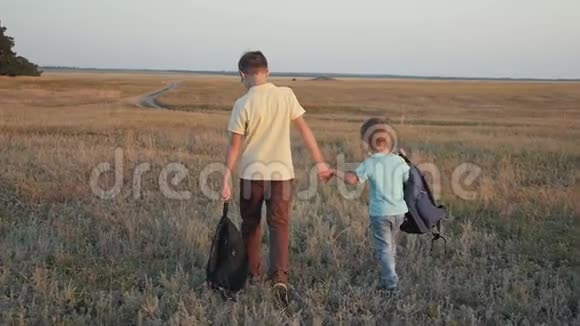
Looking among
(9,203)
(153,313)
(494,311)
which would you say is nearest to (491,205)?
(494,311)

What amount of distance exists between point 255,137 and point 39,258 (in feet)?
7.27

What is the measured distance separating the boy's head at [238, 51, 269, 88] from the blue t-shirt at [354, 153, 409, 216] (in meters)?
1.03

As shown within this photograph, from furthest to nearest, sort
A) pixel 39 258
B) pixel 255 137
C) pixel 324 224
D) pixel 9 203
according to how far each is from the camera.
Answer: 1. pixel 9 203
2. pixel 324 224
3. pixel 39 258
4. pixel 255 137

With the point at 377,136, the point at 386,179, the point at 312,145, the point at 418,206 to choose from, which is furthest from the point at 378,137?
the point at 418,206

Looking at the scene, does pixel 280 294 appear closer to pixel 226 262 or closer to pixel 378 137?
pixel 226 262

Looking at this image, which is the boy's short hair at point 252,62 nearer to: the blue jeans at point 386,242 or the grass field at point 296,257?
the blue jeans at point 386,242

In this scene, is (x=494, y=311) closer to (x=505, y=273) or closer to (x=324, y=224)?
(x=505, y=273)

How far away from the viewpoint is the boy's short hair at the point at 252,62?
4.58 meters

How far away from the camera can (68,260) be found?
5.36 metres

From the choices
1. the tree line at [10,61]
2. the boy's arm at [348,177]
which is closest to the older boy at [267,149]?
the boy's arm at [348,177]

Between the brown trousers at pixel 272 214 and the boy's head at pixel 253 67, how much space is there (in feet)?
2.49

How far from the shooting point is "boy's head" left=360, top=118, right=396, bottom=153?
4820 mm

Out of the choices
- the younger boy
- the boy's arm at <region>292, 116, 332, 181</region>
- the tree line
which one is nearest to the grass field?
the younger boy

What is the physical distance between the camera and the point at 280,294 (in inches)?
180
